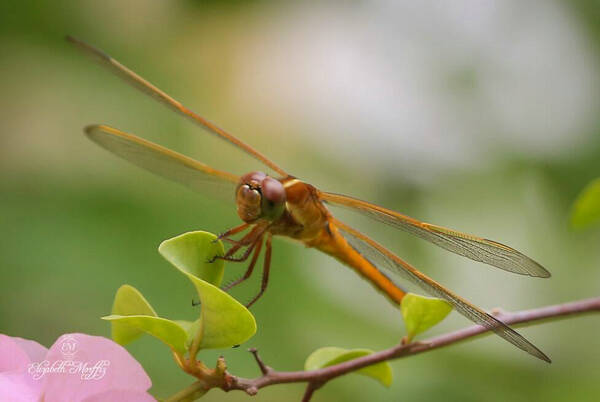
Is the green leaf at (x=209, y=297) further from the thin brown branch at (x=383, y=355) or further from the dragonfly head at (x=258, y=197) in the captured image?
the dragonfly head at (x=258, y=197)

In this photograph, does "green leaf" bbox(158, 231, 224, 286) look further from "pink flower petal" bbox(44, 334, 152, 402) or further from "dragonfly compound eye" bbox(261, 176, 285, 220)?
"dragonfly compound eye" bbox(261, 176, 285, 220)

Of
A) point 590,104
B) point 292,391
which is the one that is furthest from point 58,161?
point 590,104

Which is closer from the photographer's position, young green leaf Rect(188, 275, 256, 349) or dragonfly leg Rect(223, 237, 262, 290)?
young green leaf Rect(188, 275, 256, 349)

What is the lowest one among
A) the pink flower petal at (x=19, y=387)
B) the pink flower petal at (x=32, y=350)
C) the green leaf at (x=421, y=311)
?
the pink flower petal at (x=19, y=387)

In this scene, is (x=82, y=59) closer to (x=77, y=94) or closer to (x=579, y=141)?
(x=77, y=94)

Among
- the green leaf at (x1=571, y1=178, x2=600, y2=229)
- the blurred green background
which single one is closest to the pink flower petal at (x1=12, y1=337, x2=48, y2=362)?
the green leaf at (x1=571, y1=178, x2=600, y2=229)

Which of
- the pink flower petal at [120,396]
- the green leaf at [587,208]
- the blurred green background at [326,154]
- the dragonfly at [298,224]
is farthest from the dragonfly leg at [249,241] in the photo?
the blurred green background at [326,154]

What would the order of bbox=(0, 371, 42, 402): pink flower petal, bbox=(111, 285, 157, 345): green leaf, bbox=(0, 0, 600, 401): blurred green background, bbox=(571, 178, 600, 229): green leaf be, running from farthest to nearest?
1. bbox=(0, 0, 600, 401): blurred green background
2. bbox=(571, 178, 600, 229): green leaf
3. bbox=(111, 285, 157, 345): green leaf
4. bbox=(0, 371, 42, 402): pink flower petal
